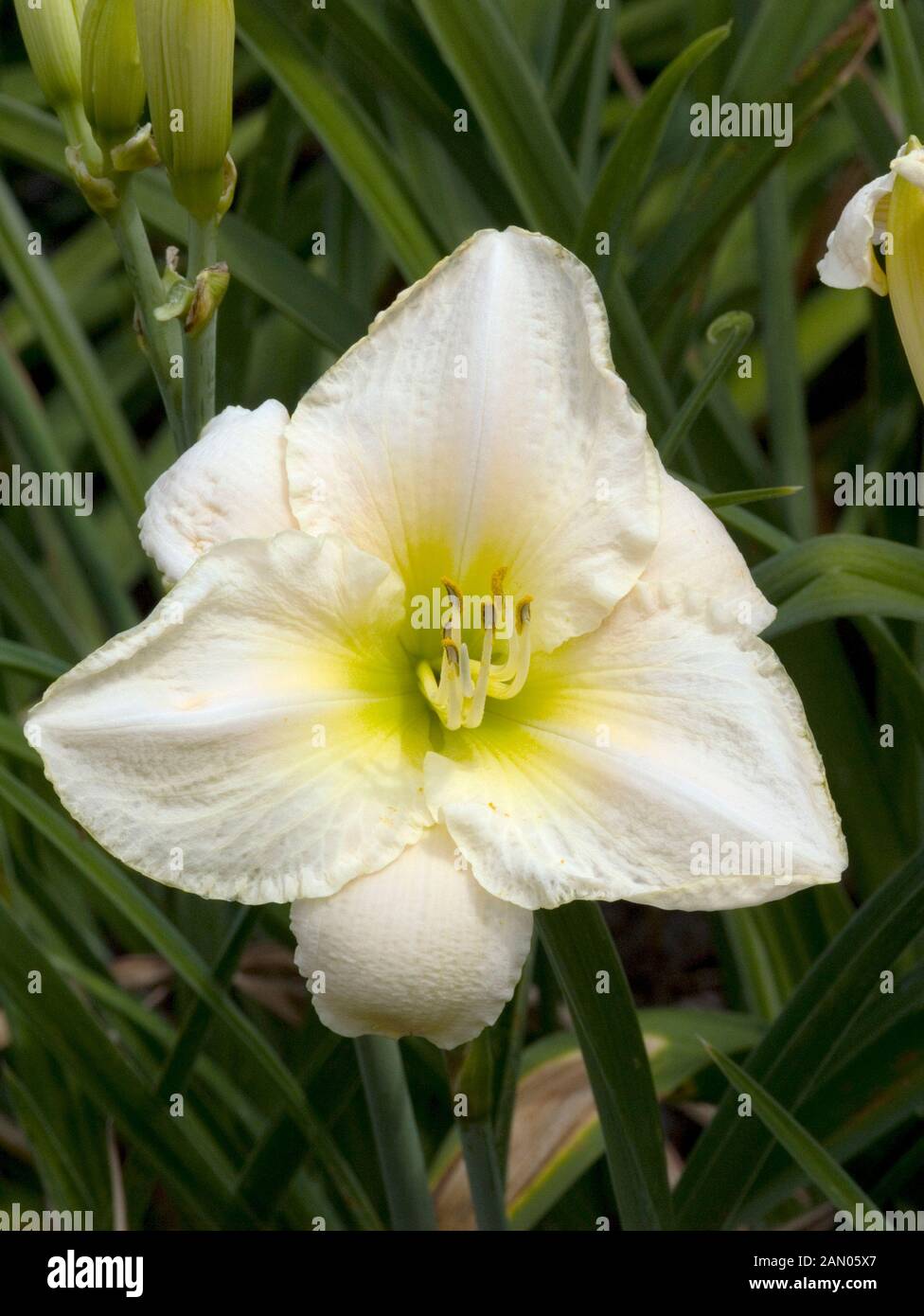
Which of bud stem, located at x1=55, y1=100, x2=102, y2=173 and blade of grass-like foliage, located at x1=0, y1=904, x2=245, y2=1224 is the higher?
bud stem, located at x1=55, y1=100, x2=102, y2=173

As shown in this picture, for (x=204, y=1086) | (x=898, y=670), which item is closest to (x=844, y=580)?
(x=898, y=670)

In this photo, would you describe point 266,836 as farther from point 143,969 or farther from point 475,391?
point 143,969

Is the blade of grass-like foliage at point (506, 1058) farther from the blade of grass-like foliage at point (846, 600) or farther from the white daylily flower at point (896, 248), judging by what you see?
the white daylily flower at point (896, 248)

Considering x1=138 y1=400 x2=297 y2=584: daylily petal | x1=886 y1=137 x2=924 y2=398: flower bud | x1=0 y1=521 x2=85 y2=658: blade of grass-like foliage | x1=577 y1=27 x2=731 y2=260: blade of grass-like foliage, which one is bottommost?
x1=138 y1=400 x2=297 y2=584: daylily petal

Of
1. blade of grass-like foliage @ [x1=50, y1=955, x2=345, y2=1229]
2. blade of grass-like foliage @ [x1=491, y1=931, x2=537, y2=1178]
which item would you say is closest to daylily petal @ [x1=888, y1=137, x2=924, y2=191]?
blade of grass-like foliage @ [x1=491, y1=931, x2=537, y2=1178]

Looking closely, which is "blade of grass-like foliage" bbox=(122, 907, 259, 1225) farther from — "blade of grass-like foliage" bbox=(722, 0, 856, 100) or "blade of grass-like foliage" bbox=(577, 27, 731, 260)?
"blade of grass-like foliage" bbox=(722, 0, 856, 100)

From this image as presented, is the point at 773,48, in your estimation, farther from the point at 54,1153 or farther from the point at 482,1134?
the point at 54,1153
